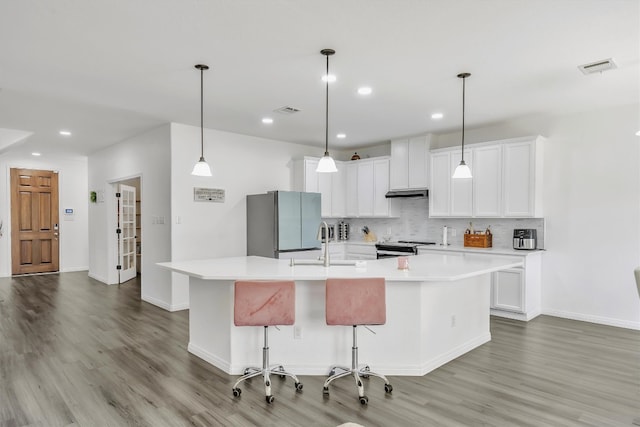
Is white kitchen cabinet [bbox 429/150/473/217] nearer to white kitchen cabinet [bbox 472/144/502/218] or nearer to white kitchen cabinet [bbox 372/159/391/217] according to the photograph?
white kitchen cabinet [bbox 472/144/502/218]

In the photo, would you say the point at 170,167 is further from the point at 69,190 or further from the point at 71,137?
the point at 69,190

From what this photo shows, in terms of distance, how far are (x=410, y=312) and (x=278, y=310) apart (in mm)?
1117

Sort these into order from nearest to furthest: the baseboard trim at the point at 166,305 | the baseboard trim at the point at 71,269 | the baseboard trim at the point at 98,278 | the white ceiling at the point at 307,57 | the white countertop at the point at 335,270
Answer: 1. the white ceiling at the point at 307,57
2. the white countertop at the point at 335,270
3. the baseboard trim at the point at 166,305
4. the baseboard trim at the point at 98,278
5. the baseboard trim at the point at 71,269

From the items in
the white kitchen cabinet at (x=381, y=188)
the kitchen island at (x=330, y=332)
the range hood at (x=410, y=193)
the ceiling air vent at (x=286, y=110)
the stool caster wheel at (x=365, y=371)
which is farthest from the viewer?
the white kitchen cabinet at (x=381, y=188)

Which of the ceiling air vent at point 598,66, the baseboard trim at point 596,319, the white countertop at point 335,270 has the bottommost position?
the baseboard trim at point 596,319

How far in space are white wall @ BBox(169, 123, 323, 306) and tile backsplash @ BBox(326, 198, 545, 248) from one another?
169 centimetres

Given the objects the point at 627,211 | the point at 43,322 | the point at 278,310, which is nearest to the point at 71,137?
the point at 43,322

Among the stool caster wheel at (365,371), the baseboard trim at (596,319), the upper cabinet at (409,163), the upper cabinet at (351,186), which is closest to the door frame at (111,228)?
the upper cabinet at (351,186)

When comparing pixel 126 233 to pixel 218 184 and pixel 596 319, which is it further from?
pixel 596 319

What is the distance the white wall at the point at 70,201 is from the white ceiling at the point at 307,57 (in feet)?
12.8

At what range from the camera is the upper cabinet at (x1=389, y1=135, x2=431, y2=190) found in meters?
6.00

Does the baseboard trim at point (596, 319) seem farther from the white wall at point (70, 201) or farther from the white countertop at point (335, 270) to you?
the white wall at point (70, 201)

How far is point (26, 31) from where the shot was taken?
8.82 ft

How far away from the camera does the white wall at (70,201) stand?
8.28 metres
